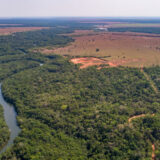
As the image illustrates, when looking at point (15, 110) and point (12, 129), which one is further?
point (15, 110)

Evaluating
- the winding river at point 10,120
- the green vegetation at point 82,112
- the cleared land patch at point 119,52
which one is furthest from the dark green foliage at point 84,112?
the cleared land patch at point 119,52

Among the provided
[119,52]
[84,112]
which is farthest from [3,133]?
[119,52]

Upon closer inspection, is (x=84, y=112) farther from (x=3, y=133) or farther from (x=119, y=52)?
(x=119, y=52)

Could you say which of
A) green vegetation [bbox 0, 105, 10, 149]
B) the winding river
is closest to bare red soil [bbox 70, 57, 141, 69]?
the winding river

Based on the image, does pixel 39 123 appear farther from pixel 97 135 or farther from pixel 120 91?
pixel 120 91

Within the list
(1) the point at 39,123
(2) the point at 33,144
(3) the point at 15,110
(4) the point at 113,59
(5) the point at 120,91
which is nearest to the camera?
(2) the point at 33,144

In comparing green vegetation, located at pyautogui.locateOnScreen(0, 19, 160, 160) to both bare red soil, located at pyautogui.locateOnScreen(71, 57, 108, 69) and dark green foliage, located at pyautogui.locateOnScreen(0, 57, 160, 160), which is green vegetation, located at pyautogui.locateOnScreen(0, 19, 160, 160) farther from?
bare red soil, located at pyautogui.locateOnScreen(71, 57, 108, 69)

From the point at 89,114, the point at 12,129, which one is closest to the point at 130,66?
the point at 89,114
